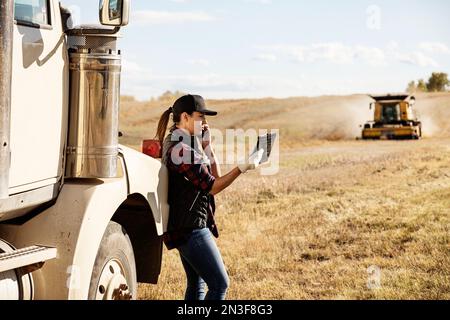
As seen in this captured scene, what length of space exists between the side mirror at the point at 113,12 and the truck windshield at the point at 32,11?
12.0 inches

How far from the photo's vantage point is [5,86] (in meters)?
3.95

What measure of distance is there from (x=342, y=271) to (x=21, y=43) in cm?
558

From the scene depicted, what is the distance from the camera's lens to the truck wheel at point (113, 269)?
185 inches

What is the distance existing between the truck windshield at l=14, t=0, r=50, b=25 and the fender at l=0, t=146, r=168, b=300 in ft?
3.04

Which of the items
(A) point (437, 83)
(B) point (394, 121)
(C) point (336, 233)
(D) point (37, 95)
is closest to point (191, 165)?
(D) point (37, 95)

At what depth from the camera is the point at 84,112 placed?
15.5 ft

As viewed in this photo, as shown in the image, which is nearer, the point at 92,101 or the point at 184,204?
the point at 92,101

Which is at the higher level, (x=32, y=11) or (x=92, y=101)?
(x=32, y=11)

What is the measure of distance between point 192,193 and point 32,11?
170 cm

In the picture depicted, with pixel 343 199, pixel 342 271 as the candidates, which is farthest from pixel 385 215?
pixel 342 271

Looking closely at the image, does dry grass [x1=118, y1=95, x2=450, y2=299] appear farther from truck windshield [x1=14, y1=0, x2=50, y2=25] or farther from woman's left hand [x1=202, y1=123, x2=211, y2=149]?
truck windshield [x1=14, y1=0, x2=50, y2=25]

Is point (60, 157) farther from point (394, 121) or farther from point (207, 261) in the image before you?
point (394, 121)

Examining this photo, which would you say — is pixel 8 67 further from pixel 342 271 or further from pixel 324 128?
pixel 324 128

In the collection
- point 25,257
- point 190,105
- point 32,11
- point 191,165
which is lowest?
point 25,257
